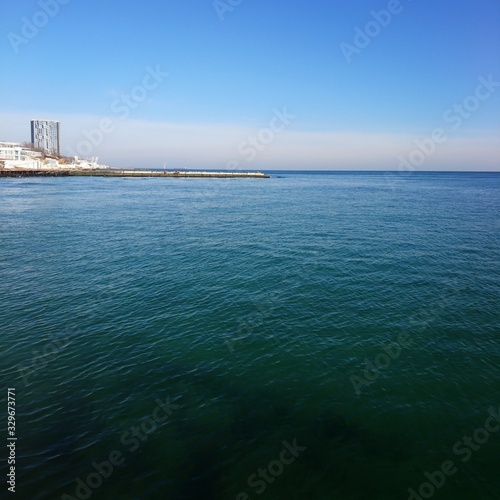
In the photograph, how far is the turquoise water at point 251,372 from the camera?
1293 centimetres

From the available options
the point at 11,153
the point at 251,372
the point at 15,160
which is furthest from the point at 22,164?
the point at 251,372

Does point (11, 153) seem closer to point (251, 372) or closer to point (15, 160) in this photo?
point (15, 160)

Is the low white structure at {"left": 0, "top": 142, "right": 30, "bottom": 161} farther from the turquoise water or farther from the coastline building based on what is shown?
the turquoise water

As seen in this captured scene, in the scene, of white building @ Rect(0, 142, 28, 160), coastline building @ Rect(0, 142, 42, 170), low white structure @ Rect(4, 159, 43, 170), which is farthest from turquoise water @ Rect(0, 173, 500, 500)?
white building @ Rect(0, 142, 28, 160)

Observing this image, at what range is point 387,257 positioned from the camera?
38938mm

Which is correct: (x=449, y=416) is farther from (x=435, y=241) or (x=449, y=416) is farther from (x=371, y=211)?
(x=371, y=211)

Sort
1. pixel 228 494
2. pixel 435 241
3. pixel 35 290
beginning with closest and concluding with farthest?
1. pixel 228 494
2. pixel 35 290
3. pixel 435 241

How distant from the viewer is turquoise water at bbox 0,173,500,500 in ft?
42.4

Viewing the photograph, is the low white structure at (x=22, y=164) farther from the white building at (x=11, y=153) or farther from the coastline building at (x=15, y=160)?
the white building at (x=11, y=153)

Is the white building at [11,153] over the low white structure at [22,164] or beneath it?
over

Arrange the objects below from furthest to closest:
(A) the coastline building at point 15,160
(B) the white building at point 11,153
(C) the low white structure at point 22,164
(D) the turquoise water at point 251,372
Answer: (B) the white building at point 11,153 → (A) the coastline building at point 15,160 → (C) the low white structure at point 22,164 → (D) the turquoise water at point 251,372

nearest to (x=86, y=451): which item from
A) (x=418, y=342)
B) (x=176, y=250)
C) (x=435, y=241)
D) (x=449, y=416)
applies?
(x=449, y=416)

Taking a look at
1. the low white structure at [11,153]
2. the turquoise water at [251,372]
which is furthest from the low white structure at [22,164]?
the turquoise water at [251,372]

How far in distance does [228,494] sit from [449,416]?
35.7 feet
